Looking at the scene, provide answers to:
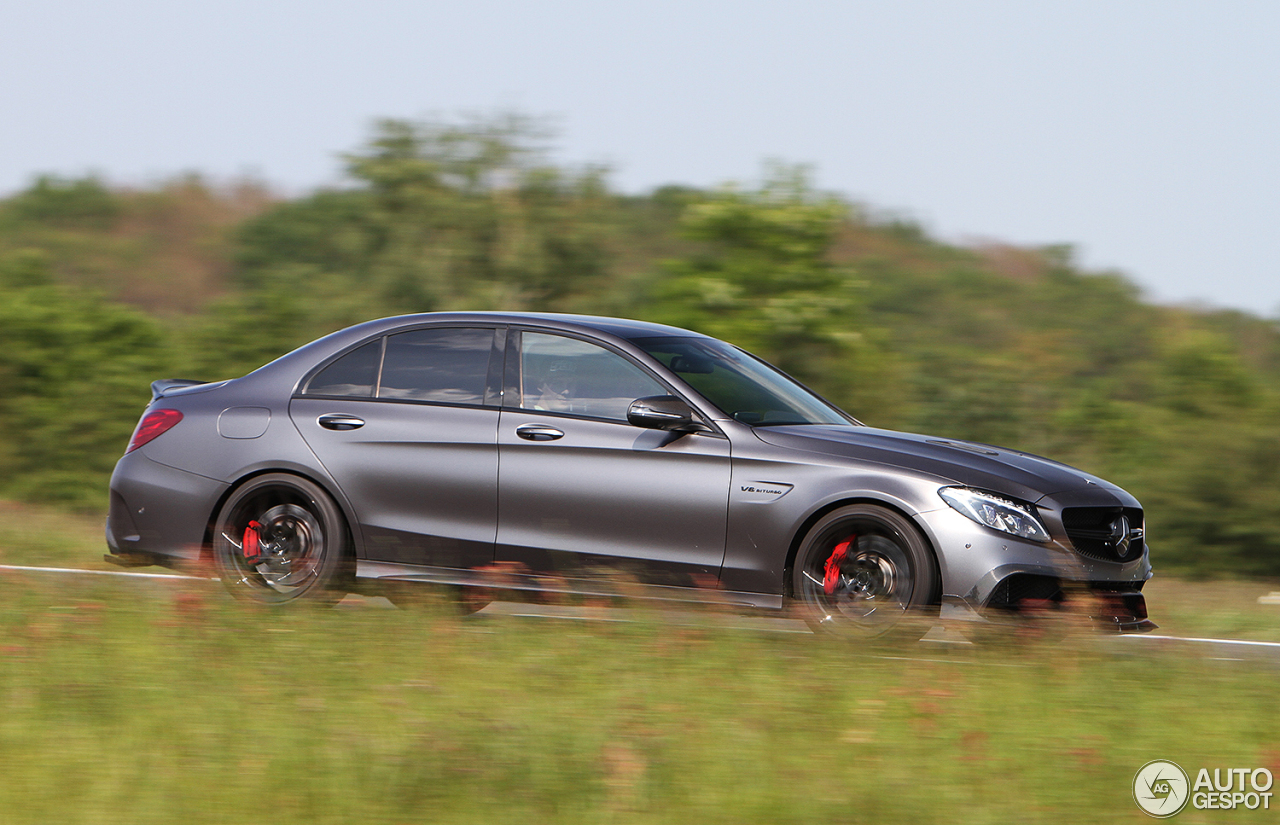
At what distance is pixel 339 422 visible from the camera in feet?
23.6

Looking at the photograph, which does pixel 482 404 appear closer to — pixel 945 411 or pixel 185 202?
pixel 945 411

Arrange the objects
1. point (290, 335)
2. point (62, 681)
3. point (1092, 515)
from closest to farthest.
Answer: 1. point (62, 681)
2. point (1092, 515)
3. point (290, 335)

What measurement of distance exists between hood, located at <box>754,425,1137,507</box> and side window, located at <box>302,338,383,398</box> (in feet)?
6.89

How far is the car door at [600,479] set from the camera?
6.61m

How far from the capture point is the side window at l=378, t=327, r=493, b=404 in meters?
7.15

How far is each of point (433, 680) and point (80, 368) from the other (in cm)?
1977

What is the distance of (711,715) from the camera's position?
4922 millimetres

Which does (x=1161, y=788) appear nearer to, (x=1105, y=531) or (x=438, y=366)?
(x=1105, y=531)

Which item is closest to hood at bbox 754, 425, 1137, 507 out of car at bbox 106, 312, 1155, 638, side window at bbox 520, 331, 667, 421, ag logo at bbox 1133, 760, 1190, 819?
car at bbox 106, 312, 1155, 638

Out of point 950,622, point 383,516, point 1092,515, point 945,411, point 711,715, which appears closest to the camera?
point 711,715

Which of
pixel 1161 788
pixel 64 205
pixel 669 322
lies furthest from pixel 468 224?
pixel 64 205

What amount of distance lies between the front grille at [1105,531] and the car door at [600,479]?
162 centimetres

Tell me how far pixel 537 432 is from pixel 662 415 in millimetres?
671

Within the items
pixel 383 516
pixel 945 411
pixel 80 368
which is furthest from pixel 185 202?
pixel 383 516
